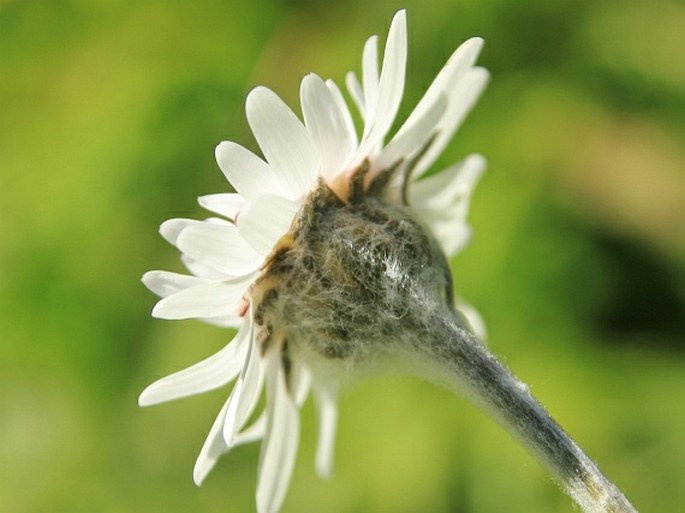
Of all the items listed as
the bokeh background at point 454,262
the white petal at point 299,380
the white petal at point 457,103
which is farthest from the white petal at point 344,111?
the bokeh background at point 454,262

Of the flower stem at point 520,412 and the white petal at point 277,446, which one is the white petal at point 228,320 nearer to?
the white petal at point 277,446

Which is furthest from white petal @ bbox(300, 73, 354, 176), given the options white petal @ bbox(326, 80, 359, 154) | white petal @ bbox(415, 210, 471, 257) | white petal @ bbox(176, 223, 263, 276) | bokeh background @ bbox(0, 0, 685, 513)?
bokeh background @ bbox(0, 0, 685, 513)

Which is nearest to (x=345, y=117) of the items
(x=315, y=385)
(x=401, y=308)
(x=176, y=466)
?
(x=401, y=308)

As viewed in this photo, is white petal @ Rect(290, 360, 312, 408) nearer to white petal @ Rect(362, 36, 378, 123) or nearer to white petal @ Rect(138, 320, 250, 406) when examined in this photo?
white petal @ Rect(138, 320, 250, 406)

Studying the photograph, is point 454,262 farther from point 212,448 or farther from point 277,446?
point 212,448

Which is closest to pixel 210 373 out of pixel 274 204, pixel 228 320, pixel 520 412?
pixel 228 320

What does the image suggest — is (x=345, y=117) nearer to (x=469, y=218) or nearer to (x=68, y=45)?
(x=469, y=218)
